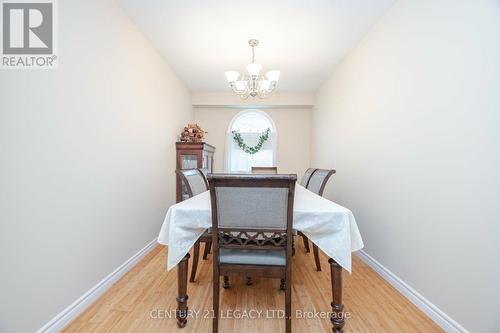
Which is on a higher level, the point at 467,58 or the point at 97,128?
the point at 467,58

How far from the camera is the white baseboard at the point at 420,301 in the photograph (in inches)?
52.2

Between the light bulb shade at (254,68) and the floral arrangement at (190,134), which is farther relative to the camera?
the floral arrangement at (190,134)

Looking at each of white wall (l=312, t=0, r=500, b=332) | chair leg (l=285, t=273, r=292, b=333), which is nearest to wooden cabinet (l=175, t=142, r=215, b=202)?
white wall (l=312, t=0, r=500, b=332)

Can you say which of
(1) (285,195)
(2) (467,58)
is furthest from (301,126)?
(1) (285,195)

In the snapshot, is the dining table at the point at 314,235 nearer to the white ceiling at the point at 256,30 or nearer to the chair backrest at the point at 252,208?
the chair backrest at the point at 252,208

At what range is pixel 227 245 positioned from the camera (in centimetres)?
126

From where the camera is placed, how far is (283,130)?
468 centimetres

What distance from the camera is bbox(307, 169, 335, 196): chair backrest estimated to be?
2051 mm

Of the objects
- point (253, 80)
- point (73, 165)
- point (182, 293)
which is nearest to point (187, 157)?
point (253, 80)

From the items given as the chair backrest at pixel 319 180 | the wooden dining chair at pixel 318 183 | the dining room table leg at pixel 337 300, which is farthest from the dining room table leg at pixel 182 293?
the chair backrest at pixel 319 180

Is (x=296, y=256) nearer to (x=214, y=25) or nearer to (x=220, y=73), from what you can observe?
(x=214, y=25)

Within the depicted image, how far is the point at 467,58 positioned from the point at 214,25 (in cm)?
204

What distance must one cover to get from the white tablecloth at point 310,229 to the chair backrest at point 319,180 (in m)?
0.71

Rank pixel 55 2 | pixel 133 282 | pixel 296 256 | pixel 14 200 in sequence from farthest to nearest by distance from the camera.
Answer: pixel 296 256 < pixel 133 282 < pixel 55 2 < pixel 14 200
